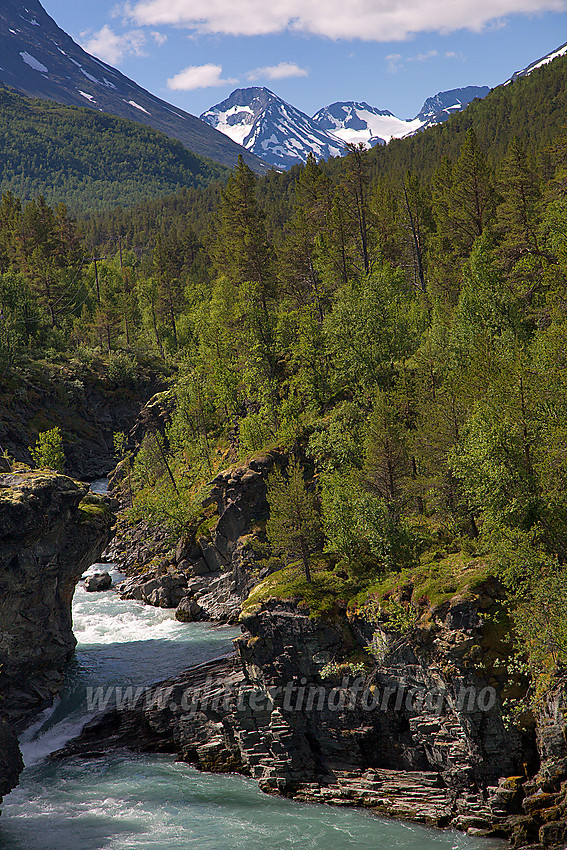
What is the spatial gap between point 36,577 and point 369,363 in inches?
1151

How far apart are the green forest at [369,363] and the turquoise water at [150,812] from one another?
9.34 meters

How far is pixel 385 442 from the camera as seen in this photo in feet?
117

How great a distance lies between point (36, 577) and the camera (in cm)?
3762

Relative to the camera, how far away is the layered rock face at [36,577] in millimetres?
35719

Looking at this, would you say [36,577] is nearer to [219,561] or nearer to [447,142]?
[219,561]

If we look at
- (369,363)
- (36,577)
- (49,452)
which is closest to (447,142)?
(369,363)

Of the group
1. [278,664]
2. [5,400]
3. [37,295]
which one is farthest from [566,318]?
[37,295]

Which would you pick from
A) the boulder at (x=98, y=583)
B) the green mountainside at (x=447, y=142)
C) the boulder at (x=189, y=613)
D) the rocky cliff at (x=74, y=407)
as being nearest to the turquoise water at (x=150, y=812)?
the boulder at (x=189, y=613)

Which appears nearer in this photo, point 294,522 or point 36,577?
point 294,522

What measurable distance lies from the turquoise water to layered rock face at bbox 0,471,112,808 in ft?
6.77

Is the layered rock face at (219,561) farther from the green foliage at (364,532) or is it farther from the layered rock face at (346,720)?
the green foliage at (364,532)

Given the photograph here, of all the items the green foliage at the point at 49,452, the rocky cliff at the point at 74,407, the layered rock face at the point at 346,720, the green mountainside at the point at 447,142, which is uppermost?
the green mountainside at the point at 447,142

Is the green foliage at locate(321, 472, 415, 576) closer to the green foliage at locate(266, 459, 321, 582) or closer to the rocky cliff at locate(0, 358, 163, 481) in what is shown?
the green foliage at locate(266, 459, 321, 582)

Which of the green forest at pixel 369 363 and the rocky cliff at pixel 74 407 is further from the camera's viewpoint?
the rocky cliff at pixel 74 407
